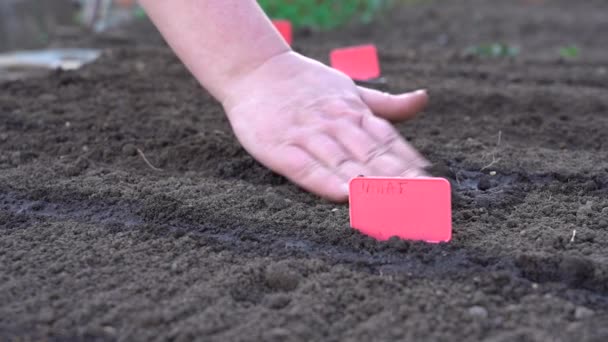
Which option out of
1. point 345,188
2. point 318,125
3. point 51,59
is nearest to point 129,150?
point 318,125

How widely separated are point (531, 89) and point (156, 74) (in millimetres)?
1438

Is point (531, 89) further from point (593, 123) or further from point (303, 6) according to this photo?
point (303, 6)

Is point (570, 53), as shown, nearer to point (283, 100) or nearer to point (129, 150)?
point (283, 100)

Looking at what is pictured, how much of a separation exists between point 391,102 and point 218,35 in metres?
0.48

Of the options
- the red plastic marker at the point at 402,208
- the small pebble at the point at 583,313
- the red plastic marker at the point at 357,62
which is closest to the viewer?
the small pebble at the point at 583,313

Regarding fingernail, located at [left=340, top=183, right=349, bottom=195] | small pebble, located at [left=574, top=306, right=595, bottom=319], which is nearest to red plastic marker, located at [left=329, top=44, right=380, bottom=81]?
fingernail, located at [left=340, top=183, right=349, bottom=195]

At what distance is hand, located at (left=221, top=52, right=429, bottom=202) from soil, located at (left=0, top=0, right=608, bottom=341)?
8 centimetres

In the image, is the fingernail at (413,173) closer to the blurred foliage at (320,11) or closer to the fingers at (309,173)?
the fingers at (309,173)

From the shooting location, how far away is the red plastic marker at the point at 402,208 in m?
1.38

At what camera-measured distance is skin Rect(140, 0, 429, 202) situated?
168 centimetres

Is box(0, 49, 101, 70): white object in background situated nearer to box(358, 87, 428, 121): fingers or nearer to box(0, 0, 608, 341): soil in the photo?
box(0, 0, 608, 341): soil

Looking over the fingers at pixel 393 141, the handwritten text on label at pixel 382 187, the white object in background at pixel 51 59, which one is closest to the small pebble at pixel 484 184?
the fingers at pixel 393 141

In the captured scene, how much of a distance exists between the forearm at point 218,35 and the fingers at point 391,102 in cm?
26

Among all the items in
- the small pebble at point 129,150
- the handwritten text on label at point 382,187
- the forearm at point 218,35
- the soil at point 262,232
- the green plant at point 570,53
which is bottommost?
the green plant at point 570,53
